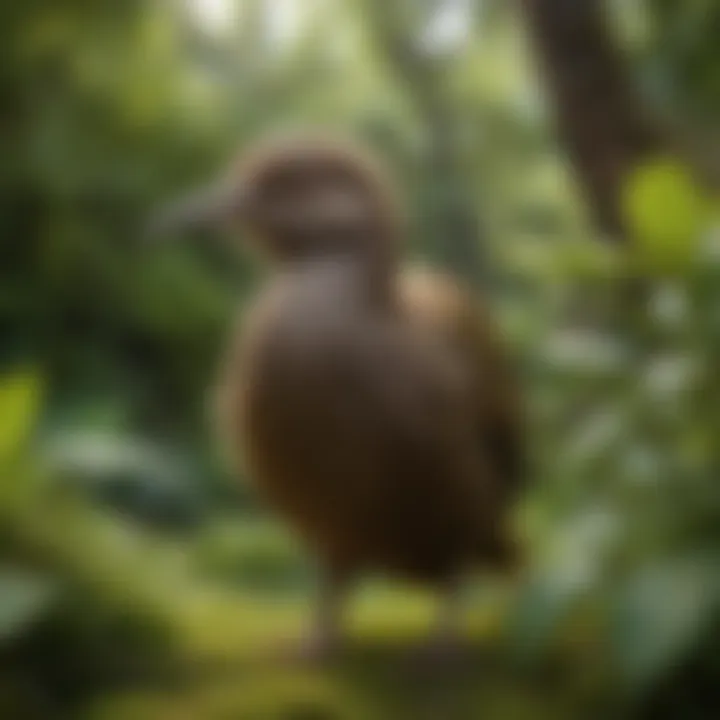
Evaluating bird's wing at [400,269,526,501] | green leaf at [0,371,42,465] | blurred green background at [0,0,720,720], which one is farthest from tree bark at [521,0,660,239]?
green leaf at [0,371,42,465]

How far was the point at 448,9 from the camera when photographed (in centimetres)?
107

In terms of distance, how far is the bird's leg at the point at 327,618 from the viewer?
1.03 meters

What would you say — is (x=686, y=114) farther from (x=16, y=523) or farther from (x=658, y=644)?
(x=16, y=523)

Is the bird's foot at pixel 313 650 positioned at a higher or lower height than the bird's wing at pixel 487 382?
lower

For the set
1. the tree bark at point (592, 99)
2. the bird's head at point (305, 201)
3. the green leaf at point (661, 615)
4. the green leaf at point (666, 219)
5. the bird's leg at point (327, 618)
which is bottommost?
the green leaf at point (661, 615)

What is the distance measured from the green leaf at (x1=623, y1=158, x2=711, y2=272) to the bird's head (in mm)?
152

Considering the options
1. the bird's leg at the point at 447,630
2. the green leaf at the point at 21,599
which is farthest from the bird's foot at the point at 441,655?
the green leaf at the point at 21,599

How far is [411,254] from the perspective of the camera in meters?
1.04

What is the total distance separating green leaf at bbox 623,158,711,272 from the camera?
1.01 m

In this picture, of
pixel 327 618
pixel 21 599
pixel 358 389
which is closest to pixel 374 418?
pixel 358 389

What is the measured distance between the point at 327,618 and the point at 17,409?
9.1 inches

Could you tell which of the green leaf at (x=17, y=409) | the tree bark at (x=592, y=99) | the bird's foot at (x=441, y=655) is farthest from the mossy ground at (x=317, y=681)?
the tree bark at (x=592, y=99)

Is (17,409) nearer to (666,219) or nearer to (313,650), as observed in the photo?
(313,650)

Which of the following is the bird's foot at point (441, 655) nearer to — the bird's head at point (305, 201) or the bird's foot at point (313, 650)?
the bird's foot at point (313, 650)
